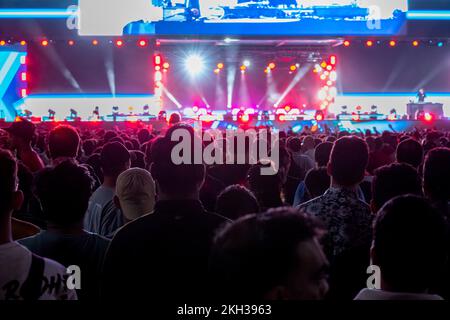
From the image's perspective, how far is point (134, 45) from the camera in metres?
27.8

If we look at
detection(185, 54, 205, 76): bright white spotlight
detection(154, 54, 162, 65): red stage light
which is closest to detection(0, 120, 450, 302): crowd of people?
detection(154, 54, 162, 65): red stage light

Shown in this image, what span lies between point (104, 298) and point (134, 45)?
25.6m

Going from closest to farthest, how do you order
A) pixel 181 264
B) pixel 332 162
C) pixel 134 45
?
pixel 181 264, pixel 332 162, pixel 134 45

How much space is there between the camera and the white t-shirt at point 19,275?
8.21 ft

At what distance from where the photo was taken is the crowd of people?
183cm

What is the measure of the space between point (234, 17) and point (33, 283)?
78.5 ft

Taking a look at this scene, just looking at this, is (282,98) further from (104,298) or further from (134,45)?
(104,298)

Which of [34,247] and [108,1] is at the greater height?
[108,1]

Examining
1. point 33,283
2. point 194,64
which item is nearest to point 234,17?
point 194,64

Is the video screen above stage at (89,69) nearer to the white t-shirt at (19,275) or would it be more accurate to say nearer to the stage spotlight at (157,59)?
the stage spotlight at (157,59)

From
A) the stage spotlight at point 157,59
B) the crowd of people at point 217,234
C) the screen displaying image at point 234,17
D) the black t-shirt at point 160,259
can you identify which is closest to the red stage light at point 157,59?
the stage spotlight at point 157,59

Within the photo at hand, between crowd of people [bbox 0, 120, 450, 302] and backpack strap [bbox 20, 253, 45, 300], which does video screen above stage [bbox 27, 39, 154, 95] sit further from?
backpack strap [bbox 20, 253, 45, 300]

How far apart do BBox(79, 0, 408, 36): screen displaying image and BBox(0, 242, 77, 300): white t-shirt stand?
2314 cm
